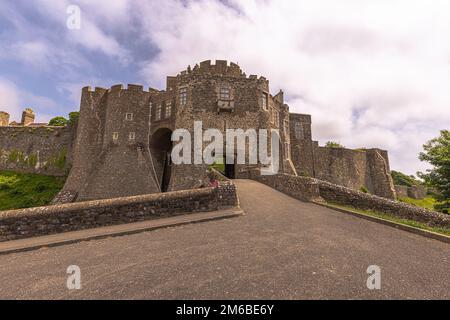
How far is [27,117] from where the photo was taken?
4122 centimetres

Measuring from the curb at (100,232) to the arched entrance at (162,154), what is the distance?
55.9 feet

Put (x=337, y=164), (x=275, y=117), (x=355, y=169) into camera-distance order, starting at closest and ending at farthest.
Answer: (x=275, y=117)
(x=337, y=164)
(x=355, y=169)

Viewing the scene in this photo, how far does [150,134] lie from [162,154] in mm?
2924

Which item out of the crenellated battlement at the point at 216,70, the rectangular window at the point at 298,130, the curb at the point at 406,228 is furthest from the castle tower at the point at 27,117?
the curb at the point at 406,228

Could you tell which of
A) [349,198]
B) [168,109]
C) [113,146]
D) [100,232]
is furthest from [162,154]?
[349,198]

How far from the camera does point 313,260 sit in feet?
17.3

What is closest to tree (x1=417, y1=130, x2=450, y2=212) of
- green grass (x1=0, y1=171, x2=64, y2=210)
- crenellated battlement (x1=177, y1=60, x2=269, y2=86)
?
crenellated battlement (x1=177, y1=60, x2=269, y2=86)

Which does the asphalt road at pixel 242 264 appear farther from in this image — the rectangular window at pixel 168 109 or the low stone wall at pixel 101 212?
the rectangular window at pixel 168 109

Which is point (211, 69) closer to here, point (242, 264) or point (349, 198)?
point (349, 198)

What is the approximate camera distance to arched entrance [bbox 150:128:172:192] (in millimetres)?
26188

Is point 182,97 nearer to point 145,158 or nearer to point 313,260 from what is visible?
point 145,158

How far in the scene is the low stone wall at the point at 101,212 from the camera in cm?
873

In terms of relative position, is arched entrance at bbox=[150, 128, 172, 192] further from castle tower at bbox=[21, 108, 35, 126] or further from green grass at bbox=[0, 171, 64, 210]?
castle tower at bbox=[21, 108, 35, 126]
